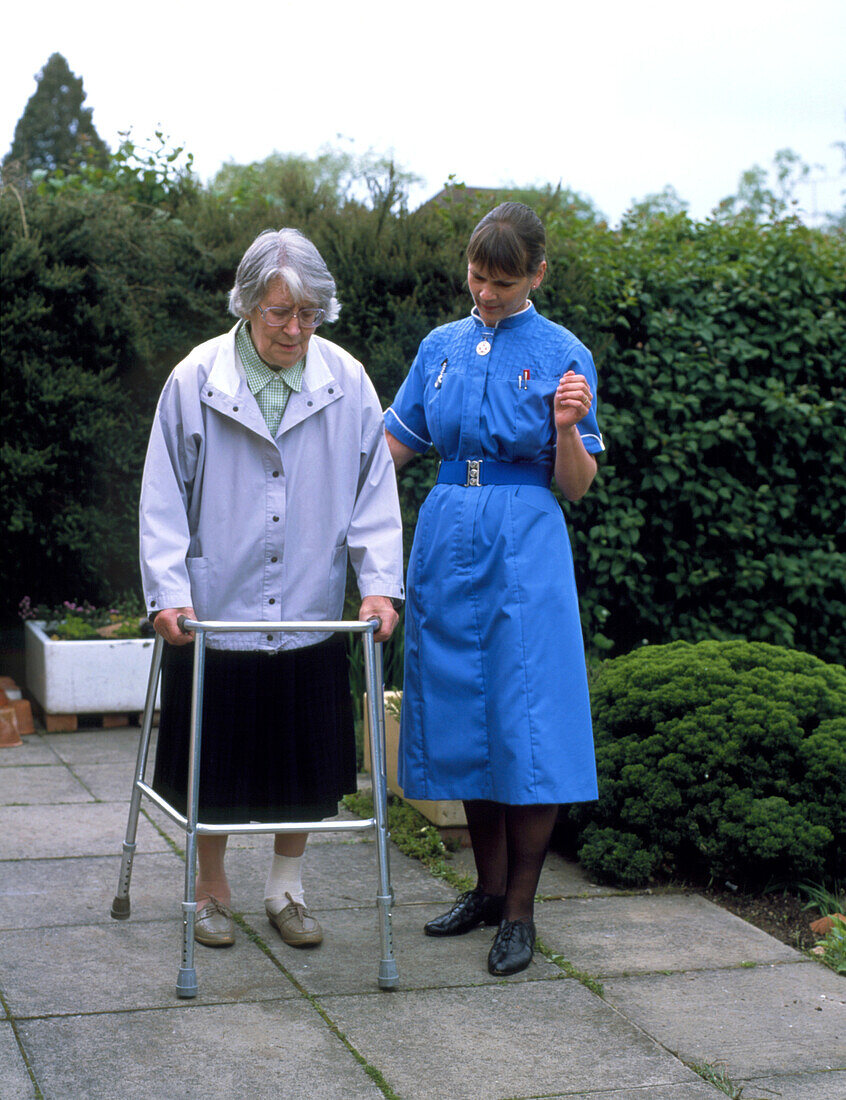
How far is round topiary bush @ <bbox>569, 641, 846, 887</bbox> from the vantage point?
387cm

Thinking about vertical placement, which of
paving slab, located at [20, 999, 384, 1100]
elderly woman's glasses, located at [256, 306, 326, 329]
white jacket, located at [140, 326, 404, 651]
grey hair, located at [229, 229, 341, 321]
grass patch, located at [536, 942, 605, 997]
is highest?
grey hair, located at [229, 229, 341, 321]

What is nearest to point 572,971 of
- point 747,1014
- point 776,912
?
point 747,1014

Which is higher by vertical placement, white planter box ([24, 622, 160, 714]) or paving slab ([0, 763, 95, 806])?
white planter box ([24, 622, 160, 714])

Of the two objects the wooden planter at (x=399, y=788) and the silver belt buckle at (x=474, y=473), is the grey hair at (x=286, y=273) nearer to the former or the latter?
the silver belt buckle at (x=474, y=473)

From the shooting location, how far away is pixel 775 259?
6477 mm

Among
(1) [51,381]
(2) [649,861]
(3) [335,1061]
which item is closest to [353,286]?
(1) [51,381]

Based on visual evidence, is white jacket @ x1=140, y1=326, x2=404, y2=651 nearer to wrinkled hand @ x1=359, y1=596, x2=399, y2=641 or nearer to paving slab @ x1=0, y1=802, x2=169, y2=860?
wrinkled hand @ x1=359, y1=596, x2=399, y2=641

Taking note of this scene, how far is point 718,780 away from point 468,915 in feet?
3.26

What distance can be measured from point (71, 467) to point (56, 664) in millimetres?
1044

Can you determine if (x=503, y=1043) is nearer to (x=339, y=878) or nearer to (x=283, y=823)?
(x=283, y=823)

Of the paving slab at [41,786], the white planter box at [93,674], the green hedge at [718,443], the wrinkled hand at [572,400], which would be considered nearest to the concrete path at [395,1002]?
the paving slab at [41,786]

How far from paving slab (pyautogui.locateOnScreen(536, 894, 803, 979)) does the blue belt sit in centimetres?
126

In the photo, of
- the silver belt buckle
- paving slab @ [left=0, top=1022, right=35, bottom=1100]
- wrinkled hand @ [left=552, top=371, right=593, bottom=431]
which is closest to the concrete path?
paving slab @ [left=0, top=1022, right=35, bottom=1100]

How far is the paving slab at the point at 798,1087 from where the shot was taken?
2.53 meters
